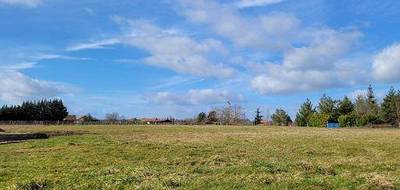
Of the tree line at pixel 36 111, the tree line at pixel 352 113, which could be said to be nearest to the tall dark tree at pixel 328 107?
the tree line at pixel 352 113

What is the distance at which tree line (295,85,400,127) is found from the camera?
128500mm

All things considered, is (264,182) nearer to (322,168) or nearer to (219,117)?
(322,168)

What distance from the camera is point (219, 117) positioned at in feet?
623

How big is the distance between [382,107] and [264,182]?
457 feet

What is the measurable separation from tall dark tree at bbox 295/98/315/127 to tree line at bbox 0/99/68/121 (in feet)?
253

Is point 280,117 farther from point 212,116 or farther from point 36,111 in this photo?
point 36,111

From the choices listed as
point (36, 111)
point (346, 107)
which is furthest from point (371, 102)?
point (36, 111)

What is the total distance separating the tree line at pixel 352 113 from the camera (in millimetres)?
128500

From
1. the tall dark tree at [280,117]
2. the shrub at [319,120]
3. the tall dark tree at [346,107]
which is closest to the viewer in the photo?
the shrub at [319,120]

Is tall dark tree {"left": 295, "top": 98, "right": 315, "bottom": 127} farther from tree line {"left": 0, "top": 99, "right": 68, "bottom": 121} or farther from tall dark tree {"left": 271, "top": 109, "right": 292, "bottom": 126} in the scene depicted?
tree line {"left": 0, "top": 99, "right": 68, "bottom": 121}

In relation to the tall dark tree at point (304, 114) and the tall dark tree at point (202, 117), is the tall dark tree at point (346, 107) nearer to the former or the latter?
the tall dark tree at point (304, 114)

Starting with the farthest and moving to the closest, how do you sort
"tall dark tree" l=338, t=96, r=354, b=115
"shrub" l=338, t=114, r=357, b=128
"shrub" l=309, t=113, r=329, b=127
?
"tall dark tree" l=338, t=96, r=354, b=115 < "shrub" l=309, t=113, r=329, b=127 < "shrub" l=338, t=114, r=357, b=128

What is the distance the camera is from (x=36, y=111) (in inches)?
6875

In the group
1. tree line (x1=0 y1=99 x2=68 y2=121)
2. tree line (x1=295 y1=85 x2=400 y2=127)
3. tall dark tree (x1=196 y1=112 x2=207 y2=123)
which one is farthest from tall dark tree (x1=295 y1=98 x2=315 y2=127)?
tree line (x1=0 y1=99 x2=68 y2=121)
